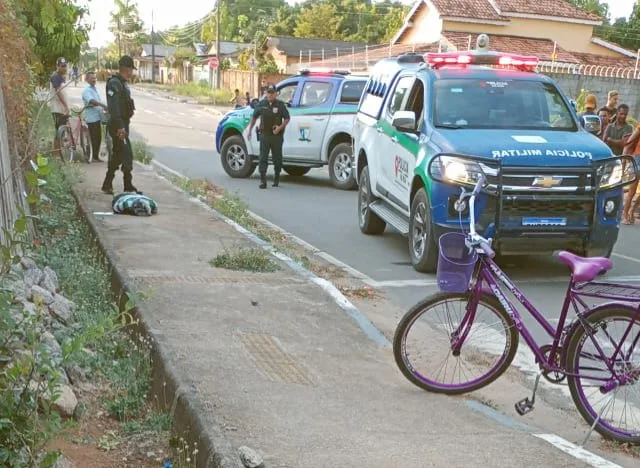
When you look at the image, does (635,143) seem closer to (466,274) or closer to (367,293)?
(367,293)

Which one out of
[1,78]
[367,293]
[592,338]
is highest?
[1,78]

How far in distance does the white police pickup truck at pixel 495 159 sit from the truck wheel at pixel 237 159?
270 inches

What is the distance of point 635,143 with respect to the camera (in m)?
13.0

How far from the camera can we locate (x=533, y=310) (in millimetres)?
5133

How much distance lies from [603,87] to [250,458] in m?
26.0

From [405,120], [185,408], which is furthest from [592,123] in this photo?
[185,408]

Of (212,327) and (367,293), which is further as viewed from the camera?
(367,293)

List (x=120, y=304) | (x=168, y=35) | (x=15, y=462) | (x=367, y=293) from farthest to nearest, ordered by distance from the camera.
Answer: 1. (x=168, y=35)
2. (x=367, y=293)
3. (x=120, y=304)
4. (x=15, y=462)

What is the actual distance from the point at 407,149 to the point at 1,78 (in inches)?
171

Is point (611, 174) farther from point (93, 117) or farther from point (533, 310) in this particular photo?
point (93, 117)

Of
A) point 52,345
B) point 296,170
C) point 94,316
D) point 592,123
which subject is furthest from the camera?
point 296,170

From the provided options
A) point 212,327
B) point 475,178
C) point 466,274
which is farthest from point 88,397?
point 475,178

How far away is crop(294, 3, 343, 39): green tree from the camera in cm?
8206

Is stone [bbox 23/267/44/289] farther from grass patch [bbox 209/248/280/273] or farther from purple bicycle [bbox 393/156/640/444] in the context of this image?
purple bicycle [bbox 393/156/640/444]
